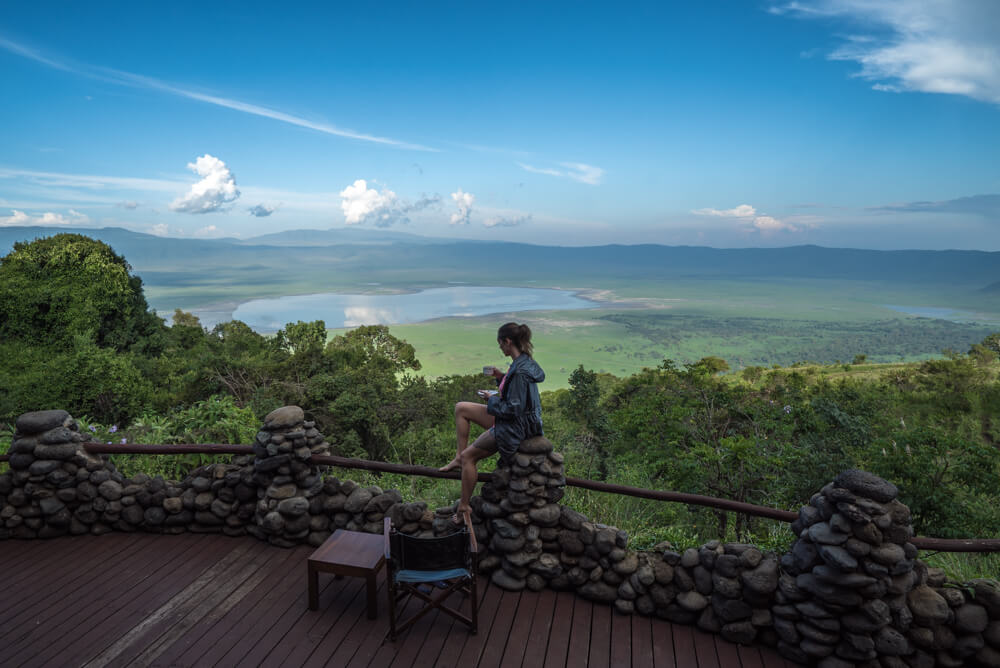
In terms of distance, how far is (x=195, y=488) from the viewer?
18.2 ft

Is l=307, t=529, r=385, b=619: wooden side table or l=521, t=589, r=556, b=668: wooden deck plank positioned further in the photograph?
l=307, t=529, r=385, b=619: wooden side table

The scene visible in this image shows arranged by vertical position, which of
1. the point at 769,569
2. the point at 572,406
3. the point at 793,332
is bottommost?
the point at 793,332

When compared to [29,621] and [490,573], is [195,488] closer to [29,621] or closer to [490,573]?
[29,621]

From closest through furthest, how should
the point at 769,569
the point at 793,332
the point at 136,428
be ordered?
1. the point at 769,569
2. the point at 136,428
3. the point at 793,332

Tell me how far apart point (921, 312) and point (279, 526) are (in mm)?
212061

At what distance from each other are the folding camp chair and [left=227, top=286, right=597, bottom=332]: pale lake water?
375 ft

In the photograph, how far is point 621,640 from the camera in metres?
3.97

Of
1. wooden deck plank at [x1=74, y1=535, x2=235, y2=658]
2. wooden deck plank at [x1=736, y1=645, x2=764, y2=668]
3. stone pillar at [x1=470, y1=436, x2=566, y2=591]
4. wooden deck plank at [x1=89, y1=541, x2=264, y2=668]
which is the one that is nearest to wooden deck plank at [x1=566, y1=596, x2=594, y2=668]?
stone pillar at [x1=470, y1=436, x2=566, y2=591]

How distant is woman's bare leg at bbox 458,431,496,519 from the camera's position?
449 cm

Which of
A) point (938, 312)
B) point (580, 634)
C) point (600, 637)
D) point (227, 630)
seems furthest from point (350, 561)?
point (938, 312)

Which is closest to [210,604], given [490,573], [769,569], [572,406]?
[490,573]

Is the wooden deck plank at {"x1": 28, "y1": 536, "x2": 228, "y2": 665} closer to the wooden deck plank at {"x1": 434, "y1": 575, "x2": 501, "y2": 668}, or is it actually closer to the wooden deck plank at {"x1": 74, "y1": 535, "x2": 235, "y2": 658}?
the wooden deck plank at {"x1": 74, "y1": 535, "x2": 235, "y2": 658}

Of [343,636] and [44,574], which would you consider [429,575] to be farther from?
[44,574]

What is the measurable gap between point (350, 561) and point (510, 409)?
5.58ft
